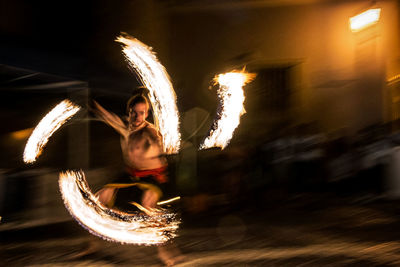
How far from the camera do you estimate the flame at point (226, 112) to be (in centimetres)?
622

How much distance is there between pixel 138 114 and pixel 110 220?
1.23 metres

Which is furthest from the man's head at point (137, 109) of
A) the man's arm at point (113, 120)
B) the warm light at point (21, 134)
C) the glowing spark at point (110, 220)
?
the warm light at point (21, 134)

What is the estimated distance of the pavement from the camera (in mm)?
5086

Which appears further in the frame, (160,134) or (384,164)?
(384,164)

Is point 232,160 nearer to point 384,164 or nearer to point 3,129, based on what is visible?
point 384,164

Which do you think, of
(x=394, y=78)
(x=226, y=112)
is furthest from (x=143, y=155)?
(x=394, y=78)

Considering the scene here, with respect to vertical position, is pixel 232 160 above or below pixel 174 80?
below

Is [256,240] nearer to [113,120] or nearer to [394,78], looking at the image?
[113,120]

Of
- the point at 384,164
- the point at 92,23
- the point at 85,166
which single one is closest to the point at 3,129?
the point at 85,166

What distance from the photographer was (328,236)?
6.15 m

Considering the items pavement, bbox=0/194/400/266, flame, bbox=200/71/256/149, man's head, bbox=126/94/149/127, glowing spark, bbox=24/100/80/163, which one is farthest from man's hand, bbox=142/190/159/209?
glowing spark, bbox=24/100/80/163

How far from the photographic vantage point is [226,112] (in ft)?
20.9

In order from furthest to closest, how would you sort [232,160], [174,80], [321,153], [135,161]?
[174,80] < [321,153] < [232,160] < [135,161]

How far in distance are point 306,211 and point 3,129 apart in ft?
20.2
